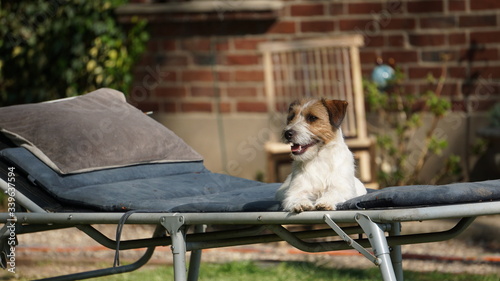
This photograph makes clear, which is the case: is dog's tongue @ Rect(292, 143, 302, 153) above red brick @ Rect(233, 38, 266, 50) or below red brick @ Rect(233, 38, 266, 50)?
above

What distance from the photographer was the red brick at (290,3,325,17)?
783 centimetres

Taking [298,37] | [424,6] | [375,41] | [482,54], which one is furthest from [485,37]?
[298,37]

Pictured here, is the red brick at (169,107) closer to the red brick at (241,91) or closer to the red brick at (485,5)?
the red brick at (241,91)

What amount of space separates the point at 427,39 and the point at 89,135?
3766mm

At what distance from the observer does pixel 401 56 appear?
7.60 m

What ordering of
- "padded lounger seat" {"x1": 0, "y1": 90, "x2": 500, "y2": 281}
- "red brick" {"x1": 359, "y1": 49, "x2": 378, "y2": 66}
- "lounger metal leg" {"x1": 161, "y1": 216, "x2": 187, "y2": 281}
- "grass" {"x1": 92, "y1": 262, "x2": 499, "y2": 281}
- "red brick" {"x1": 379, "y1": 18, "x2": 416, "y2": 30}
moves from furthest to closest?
"red brick" {"x1": 359, "y1": 49, "x2": 378, "y2": 66} → "red brick" {"x1": 379, "y1": 18, "x2": 416, "y2": 30} → "grass" {"x1": 92, "y1": 262, "x2": 499, "y2": 281} → "lounger metal leg" {"x1": 161, "y1": 216, "x2": 187, "y2": 281} → "padded lounger seat" {"x1": 0, "y1": 90, "x2": 500, "y2": 281}

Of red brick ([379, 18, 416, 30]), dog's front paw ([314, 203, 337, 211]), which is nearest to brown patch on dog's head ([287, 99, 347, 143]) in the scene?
dog's front paw ([314, 203, 337, 211])

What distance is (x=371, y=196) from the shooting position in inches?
132

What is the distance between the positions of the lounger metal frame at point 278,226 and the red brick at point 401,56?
358 cm

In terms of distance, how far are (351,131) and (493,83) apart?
1.22 m

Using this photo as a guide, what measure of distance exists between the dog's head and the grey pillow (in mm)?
1259

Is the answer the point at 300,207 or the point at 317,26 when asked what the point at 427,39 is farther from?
the point at 300,207

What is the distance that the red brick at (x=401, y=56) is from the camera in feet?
24.8

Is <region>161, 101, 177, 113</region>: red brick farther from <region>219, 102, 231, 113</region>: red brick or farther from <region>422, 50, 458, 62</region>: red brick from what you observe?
<region>422, 50, 458, 62</region>: red brick
